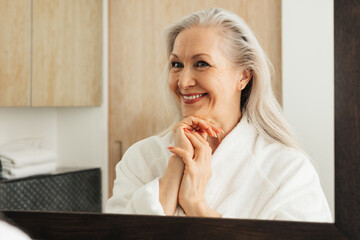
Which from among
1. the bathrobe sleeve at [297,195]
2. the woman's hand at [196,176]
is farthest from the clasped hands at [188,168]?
the bathrobe sleeve at [297,195]

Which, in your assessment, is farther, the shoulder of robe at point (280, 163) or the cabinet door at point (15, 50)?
the cabinet door at point (15, 50)

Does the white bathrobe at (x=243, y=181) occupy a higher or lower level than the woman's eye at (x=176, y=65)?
lower

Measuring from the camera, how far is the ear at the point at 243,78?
0.57m

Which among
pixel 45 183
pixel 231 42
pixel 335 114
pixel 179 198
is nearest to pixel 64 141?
pixel 45 183

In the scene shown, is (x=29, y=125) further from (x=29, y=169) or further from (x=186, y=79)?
(x=186, y=79)

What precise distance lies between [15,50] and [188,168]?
367 millimetres

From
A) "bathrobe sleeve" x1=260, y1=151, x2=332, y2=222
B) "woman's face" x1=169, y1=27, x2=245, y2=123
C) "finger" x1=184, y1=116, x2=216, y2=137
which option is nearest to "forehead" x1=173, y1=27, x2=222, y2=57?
"woman's face" x1=169, y1=27, x2=245, y2=123

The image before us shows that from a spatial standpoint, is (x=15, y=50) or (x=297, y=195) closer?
(x=297, y=195)

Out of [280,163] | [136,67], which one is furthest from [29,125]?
[280,163]

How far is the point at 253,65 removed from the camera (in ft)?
1.87

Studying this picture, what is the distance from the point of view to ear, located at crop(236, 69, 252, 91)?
572 mm

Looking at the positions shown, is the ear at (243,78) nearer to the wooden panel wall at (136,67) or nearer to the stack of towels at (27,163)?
the wooden panel wall at (136,67)

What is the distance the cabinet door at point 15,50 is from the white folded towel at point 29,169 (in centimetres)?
11

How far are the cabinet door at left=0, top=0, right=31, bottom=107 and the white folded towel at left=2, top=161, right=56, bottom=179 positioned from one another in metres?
0.11
